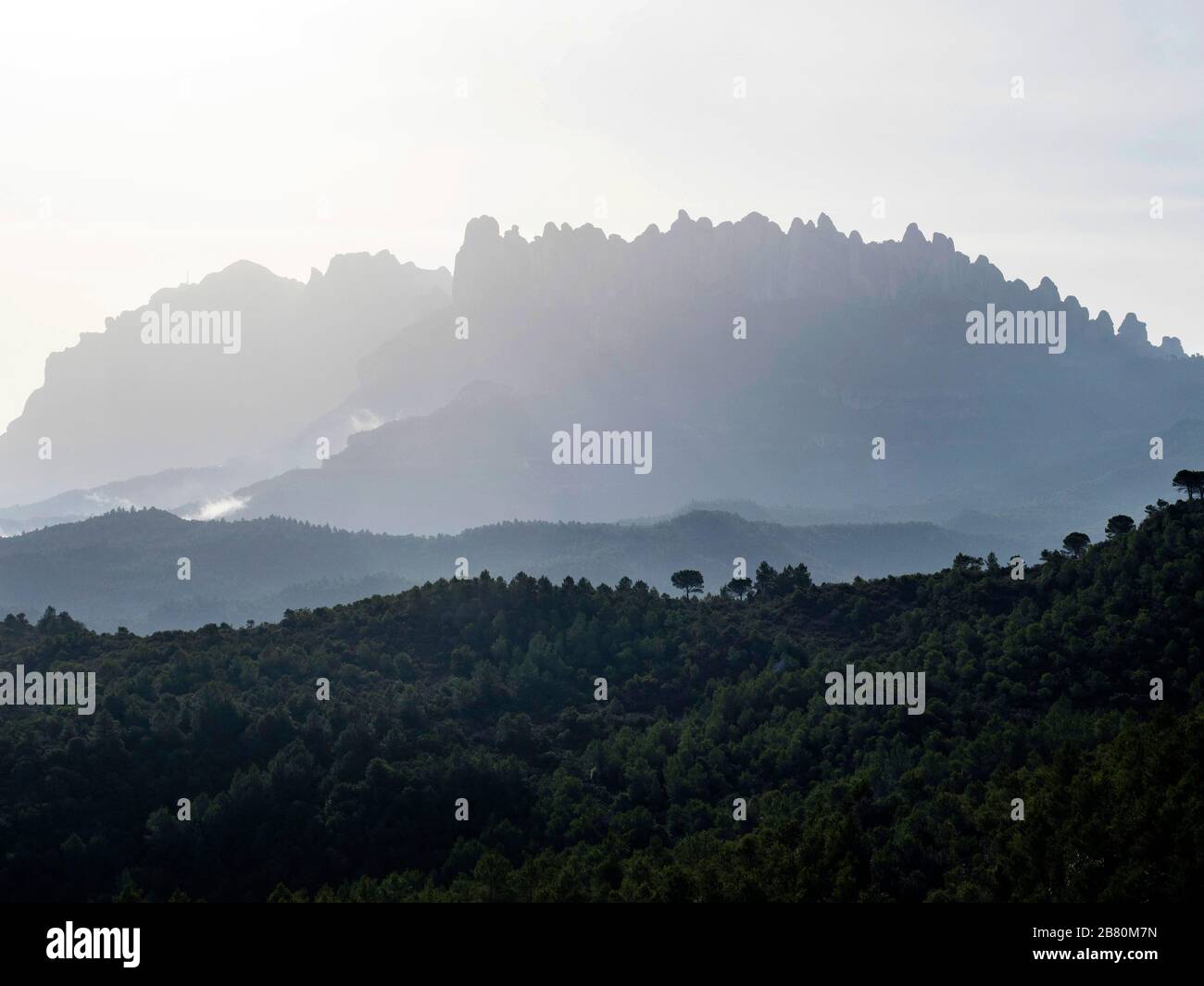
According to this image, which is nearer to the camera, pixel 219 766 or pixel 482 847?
pixel 482 847

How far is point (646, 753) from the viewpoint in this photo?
3297 inches

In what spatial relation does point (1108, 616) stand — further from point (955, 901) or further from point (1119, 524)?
point (955, 901)

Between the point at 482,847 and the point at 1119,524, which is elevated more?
the point at 1119,524

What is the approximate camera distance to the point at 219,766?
8212 cm

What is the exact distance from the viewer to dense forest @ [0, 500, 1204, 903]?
188ft

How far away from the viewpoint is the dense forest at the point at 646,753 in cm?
5719

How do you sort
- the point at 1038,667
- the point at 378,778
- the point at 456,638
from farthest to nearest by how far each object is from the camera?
the point at 456,638, the point at 1038,667, the point at 378,778

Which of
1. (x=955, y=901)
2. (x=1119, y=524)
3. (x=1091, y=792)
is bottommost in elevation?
(x=955, y=901)
